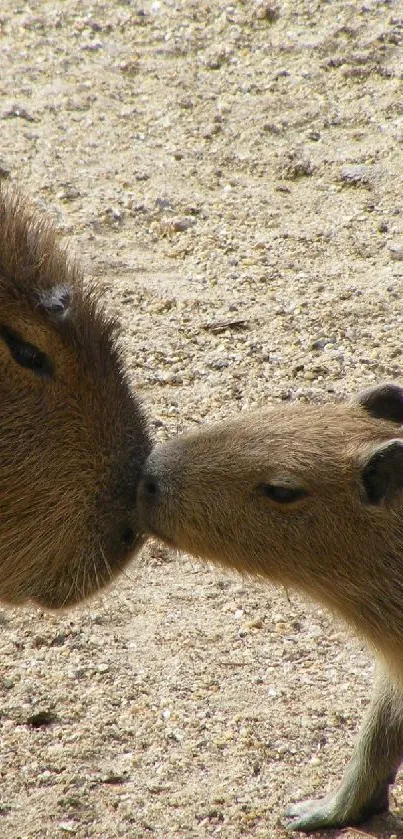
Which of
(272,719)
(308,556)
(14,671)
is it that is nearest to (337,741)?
(272,719)

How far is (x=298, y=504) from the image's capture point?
13.4 ft

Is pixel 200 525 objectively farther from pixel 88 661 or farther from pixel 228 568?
pixel 88 661

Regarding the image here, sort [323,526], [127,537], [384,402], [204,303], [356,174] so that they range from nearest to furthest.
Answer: [127,537] → [323,526] → [384,402] → [204,303] → [356,174]

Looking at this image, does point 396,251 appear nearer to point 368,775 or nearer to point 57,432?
point 368,775

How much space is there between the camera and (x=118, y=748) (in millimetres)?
4305

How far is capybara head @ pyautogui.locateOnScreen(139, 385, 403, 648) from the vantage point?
404 cm

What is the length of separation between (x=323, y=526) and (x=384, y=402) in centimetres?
50

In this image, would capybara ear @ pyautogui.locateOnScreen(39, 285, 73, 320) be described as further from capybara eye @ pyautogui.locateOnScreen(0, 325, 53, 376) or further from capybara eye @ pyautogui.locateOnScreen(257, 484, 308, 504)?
capybara eye @ pyautogui.locateOnScreen(257, 484, 308, 504)

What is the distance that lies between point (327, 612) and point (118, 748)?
32.7 inches

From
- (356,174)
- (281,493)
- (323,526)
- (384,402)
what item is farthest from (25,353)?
(356,174)

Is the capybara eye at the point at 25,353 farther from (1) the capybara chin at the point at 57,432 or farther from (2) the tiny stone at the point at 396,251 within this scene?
(2) the tiny stone at the point at 396,251

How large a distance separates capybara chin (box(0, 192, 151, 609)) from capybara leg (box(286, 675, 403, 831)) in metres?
0.99

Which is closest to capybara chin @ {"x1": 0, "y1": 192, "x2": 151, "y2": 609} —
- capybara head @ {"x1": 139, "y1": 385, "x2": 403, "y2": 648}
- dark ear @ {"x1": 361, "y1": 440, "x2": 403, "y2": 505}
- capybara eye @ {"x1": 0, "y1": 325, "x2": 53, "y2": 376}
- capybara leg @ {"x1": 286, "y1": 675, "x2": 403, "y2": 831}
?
capybara eye @ {"x1": 0, "y1": 325, "x2": 53, "y2": 376}

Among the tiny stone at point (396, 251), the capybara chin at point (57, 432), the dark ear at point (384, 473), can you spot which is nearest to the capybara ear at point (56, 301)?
the capybara chin at point (57, 432)
